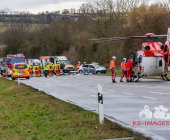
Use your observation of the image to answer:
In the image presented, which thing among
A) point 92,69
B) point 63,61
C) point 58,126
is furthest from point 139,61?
point 63,61

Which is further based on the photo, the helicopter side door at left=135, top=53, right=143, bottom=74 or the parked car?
the parked car

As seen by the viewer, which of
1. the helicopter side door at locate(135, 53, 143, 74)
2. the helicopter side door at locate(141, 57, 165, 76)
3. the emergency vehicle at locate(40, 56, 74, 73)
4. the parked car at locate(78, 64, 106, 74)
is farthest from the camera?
the emergency vehicle at locate(40, 56, 74, 73)

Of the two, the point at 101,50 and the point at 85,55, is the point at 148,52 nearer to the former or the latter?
the point at 101,50

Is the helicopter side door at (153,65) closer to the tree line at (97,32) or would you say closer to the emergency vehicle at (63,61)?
the tree line at (97,32)

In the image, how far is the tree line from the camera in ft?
134

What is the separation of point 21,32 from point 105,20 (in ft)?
149

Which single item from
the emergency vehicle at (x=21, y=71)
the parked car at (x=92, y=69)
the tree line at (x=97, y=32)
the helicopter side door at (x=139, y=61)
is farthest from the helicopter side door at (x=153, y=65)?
the parked car at (x=92, y=69)

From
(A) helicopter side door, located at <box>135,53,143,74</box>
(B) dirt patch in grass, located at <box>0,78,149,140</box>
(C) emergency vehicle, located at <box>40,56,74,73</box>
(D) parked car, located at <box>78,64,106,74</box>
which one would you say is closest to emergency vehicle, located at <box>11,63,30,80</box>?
(D) parked car, located at <box>78,64,106,74</box>

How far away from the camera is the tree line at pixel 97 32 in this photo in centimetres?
4083

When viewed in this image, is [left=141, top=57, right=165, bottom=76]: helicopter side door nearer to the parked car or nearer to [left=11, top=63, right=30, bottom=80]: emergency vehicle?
[left=11, top=63, right=30, bottom=80]: emergency vehicle

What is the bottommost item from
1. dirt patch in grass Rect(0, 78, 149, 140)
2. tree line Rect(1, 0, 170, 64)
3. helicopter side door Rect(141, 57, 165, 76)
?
dirt patch in grass Rect(0, 78, 149, 140)

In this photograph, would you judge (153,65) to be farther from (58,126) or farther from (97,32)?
(97,32)

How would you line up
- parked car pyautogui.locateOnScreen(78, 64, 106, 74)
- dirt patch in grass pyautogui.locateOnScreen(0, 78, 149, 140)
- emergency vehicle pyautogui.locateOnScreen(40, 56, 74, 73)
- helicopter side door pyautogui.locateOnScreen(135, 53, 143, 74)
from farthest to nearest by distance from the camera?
emergency vehicle pyautogui.locateOnScreen(40, 56, 74, 73) < parked car pyautogui.locateOnScreen(78, 64, 106, 74) < helicopter side door pyautogui.locateOnScreen(135, 53, 143, 74) < dirt patch in grass pyautogui.locateOnScreen(0, 78, 149, 140)

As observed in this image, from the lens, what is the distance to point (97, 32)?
187 feet
